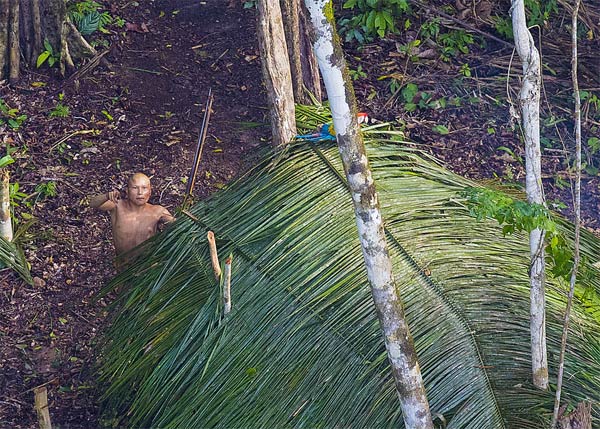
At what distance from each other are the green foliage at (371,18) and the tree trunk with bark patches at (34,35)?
7.08ft

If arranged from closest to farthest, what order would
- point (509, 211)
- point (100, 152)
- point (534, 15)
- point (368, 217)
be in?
1. point (509, 211)
2. point (368, 217)
3. point (100, 152)
4. point (534, 15)

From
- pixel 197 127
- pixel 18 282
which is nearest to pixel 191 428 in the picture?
pixel 18 282

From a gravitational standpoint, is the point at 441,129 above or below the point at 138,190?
below

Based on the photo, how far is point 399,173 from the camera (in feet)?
14.5

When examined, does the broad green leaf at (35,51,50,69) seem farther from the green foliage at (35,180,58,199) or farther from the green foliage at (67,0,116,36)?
the green foliage at (35,180,58,199)

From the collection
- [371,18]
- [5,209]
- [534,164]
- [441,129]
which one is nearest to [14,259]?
[5,209]

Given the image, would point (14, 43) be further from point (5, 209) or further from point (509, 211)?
point (509, 211)

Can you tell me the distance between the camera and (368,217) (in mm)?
3074

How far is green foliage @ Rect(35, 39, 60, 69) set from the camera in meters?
6.89

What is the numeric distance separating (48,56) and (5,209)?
6.70 ft

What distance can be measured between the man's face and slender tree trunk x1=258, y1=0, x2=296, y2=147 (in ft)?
2.44

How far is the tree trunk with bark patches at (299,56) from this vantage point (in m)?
5.30

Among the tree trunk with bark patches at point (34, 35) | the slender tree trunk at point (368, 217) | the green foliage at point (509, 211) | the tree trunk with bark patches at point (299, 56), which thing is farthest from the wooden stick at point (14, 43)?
the green foliage at point (509, 211)

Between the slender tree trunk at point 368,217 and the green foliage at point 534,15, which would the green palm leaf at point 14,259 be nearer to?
the slender tree trunk at point 368,217
